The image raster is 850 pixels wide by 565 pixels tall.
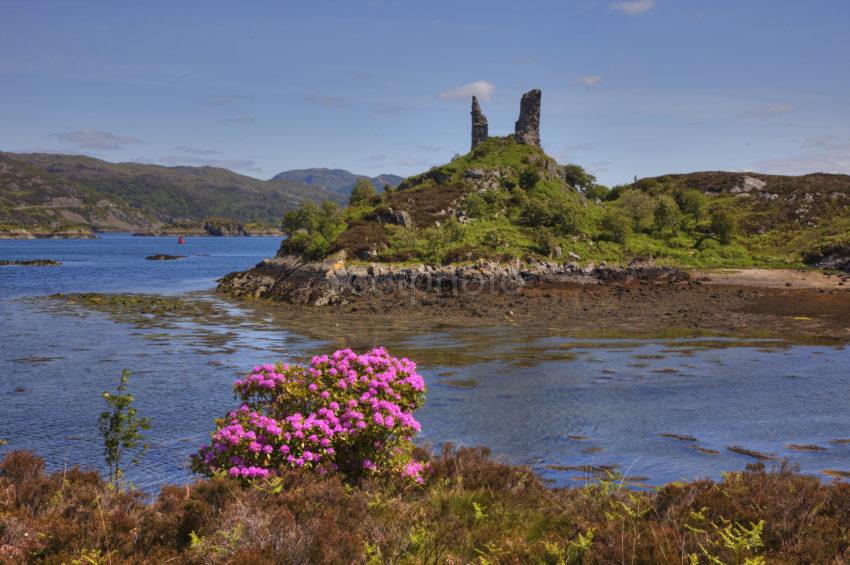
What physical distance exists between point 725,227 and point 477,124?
40.2 meters

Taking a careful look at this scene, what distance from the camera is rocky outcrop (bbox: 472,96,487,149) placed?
9712 cm

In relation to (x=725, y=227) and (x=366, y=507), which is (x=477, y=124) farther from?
(x=366, y=507)

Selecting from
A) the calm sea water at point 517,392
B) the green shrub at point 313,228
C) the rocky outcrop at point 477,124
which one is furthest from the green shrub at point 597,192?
the calm sea water at point 517,392

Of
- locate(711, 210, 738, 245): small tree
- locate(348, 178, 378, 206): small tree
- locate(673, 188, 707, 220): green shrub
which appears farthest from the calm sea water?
locate(673, 188, 707, 220): green shrub

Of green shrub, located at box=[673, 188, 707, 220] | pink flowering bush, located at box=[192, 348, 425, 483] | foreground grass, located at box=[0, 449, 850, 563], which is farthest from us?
green shrub, located at box=[673, 188, 707, 220]

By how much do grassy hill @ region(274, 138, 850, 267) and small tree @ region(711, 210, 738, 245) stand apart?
14cm

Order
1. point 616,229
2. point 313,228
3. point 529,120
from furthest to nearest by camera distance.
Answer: point 529,120
point 616,229
point 313,228

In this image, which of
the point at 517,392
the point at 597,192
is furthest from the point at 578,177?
the point at 517,392

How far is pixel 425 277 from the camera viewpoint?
54.5m

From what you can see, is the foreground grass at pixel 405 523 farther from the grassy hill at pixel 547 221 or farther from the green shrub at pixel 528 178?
the green shrub at pixel 528 178

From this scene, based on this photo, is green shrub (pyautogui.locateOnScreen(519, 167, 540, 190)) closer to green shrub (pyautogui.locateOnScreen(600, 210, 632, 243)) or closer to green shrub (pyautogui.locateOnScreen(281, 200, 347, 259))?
green shrub (pyautogui.locateOnScreen(600, 210, 632, 243))

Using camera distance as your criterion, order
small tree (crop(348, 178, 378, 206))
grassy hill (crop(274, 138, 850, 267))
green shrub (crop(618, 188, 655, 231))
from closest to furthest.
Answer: grassy hill (crop(274, 138, 850, 267))
green shrub (crop(618, 188, 655, 231))
small tree (crop(348, 178, 378, 206))

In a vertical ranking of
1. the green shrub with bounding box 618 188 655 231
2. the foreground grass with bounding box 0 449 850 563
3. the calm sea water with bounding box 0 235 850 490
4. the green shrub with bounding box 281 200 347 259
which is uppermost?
the green shrub with bounding box 618 188 655 231

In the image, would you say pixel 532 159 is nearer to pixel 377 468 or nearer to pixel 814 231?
pixel 814 231
